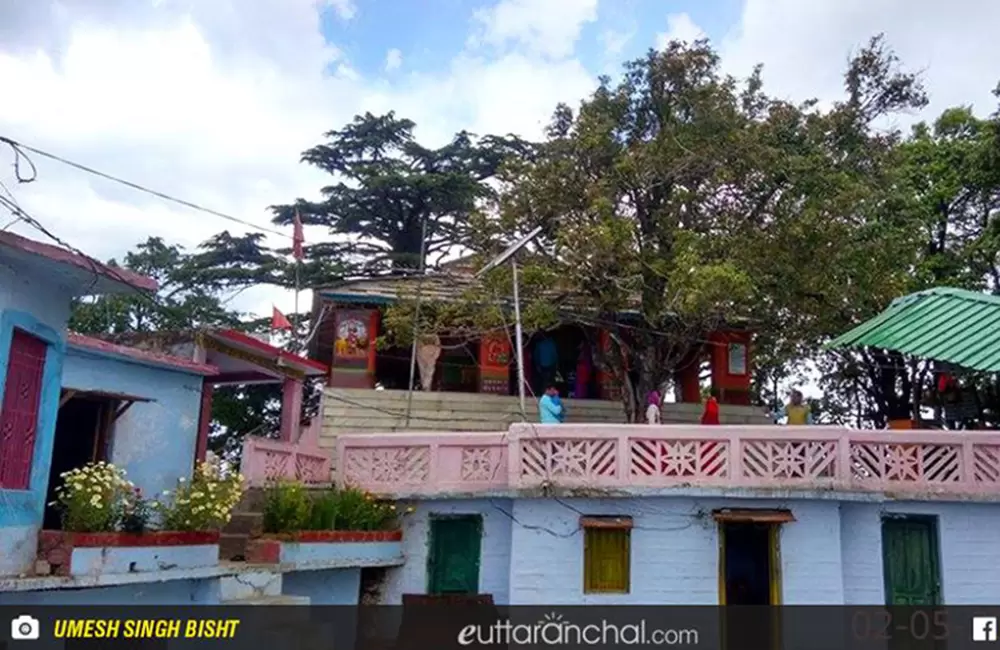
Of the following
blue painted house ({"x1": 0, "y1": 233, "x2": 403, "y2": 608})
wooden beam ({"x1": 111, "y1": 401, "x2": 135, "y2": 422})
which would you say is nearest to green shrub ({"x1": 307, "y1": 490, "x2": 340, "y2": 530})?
blue painted house ({"x1": 0, "y1": 233, "x2": 403, "y2": 608})

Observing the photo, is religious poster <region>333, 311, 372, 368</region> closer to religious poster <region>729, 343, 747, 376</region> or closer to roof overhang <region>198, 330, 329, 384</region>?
roof overhang <region>198, 330, 329, 384</region>

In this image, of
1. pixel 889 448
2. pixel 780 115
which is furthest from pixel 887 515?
pixel 780 115

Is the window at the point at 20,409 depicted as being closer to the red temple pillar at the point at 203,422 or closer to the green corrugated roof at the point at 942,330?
the red temple pillar at the point at 203,422

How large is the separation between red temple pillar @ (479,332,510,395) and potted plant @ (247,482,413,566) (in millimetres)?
6742

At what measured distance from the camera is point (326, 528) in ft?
38.1

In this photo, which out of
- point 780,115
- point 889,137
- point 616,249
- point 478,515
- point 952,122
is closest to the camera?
point 478,515

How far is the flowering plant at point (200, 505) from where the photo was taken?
30.3 feet

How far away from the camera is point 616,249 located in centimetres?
1545

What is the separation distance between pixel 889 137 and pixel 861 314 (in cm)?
363

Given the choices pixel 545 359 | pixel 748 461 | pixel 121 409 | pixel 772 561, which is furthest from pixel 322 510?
pixel 545 359

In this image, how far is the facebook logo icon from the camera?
38.0ft

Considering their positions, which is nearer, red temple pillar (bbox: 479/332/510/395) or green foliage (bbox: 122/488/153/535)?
green foliage (bbox: 122/488/153/535)

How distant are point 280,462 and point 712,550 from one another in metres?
5.95

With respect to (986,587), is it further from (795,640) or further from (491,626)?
(491,626)
